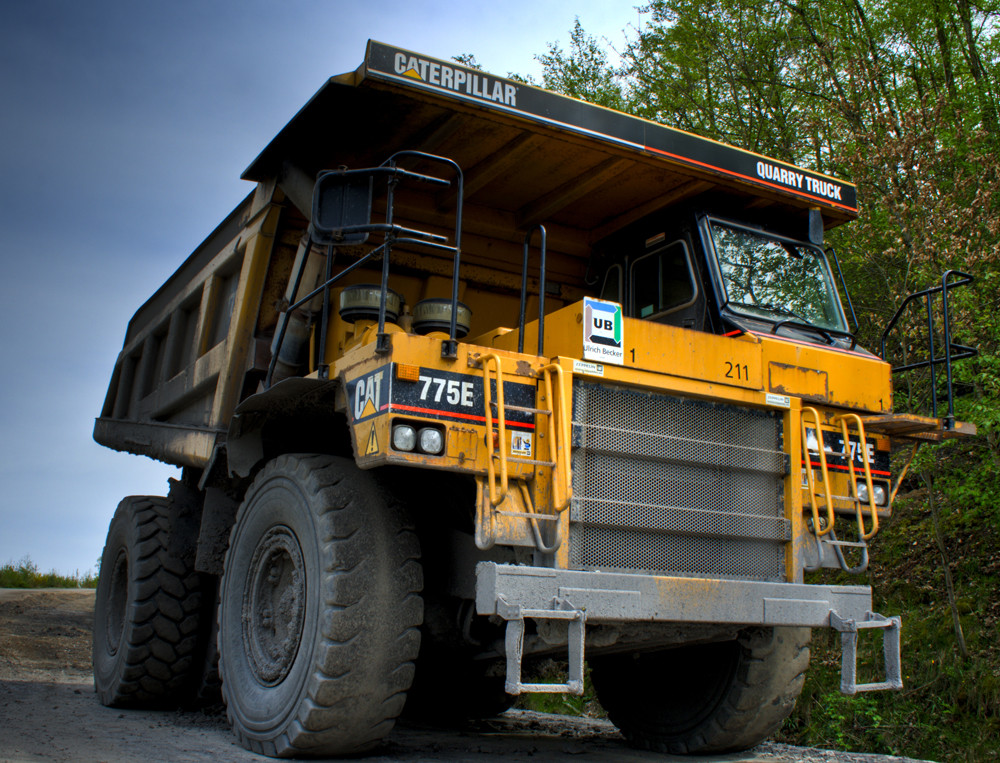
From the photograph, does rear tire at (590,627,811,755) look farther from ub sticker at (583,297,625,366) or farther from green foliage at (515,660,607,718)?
green foliage at (515,660,607,718)

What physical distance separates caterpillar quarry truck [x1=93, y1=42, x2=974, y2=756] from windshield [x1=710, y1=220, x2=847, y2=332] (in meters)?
0.02

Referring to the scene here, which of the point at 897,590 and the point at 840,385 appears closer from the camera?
the point at 840,385

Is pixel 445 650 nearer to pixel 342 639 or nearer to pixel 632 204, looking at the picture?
pixel 342 639

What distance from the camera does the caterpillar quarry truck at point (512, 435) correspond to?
4.00m

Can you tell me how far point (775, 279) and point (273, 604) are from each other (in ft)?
11.3

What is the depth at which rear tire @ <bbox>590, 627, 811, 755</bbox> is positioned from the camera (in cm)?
489

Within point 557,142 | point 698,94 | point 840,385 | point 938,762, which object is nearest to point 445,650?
point 840,385

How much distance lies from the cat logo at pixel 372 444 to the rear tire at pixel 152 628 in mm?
3350

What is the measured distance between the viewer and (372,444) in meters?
3.95

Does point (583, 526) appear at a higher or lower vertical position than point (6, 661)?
higher

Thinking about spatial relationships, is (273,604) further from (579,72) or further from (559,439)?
(579,72)

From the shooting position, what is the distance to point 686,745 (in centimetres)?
517

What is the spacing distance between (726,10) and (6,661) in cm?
1259

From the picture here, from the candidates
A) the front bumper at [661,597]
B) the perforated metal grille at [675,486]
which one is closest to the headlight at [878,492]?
→ the perforated metal grille at [675,486]
